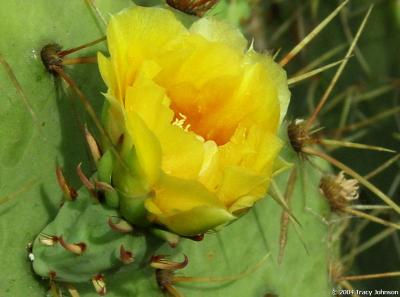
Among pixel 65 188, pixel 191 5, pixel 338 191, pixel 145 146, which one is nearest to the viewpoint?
pixel 145 146

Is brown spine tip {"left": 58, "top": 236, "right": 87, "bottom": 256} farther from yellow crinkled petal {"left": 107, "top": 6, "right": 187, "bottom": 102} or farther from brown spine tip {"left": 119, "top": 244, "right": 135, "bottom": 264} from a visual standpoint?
yellow crinkled petal {"left": 107, "top": 6, "right": 187, "bottom": 102}

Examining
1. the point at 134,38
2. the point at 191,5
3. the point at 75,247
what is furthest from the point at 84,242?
the point at 191,5

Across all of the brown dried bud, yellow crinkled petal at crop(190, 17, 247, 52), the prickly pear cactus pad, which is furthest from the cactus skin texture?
the brown dried bud

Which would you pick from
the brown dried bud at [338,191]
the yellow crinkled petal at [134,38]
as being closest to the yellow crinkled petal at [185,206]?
the yellow crinkled petal at [134,38]

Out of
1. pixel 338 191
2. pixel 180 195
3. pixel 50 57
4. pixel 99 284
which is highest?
pixel 50 57

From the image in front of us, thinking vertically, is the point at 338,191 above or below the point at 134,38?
below

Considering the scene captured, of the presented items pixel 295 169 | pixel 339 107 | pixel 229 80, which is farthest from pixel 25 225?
pixel 339 107

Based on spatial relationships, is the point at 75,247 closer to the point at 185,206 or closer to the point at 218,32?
the point at 185,206

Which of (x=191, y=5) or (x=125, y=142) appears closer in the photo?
(x=125, y=142)
